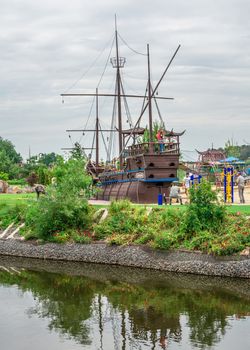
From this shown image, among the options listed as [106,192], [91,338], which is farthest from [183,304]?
[106,192]

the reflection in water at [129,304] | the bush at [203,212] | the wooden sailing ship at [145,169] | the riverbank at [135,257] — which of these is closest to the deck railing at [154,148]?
the wooden sailing ship at [145,169]

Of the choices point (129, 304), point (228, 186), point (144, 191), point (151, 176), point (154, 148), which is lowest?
point (129, 304)

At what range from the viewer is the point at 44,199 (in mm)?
36062

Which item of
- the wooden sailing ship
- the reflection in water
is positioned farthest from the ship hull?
the reflection in water

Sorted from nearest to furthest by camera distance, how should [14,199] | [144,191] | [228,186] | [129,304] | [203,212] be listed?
[129,304] → [203,212] → [228,186] → [144,191] → [14,199]

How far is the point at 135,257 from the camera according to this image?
104 feet

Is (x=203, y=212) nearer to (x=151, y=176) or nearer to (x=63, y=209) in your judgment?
(x=63, y=209)

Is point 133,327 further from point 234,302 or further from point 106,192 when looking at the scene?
point 106,192

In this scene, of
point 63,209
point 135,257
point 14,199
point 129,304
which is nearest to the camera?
point 129,304

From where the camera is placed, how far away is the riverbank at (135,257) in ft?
92.9

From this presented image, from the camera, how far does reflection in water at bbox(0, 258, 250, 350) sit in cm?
1984

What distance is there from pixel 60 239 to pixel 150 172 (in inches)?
472

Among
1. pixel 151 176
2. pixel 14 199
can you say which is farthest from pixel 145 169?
pixel 14 199

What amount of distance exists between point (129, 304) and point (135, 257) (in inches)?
281
